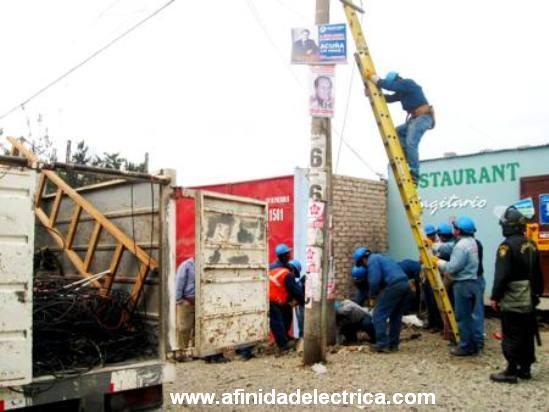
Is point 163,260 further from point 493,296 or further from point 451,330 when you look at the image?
point 451,330

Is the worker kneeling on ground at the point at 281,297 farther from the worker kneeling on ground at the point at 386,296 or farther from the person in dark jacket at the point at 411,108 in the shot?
the person in dark jacket at the point at 411,108

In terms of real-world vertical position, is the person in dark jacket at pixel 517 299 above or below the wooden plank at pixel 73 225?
below

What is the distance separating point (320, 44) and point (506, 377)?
4.31 meters

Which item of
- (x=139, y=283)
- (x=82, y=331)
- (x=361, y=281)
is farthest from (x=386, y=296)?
(x=82, y=331)

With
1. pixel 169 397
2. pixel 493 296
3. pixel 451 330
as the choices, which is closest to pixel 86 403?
pixel 169 397

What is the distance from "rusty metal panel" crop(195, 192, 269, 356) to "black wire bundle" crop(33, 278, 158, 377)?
56cm

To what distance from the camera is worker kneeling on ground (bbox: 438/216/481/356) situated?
7.83m

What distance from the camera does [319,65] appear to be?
7324 millimetres

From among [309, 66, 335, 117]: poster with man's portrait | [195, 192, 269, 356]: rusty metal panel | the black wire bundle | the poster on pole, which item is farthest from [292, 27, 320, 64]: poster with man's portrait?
the black wire bundle

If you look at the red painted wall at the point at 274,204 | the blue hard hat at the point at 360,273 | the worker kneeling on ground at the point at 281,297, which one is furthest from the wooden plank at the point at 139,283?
the red painted wall at the point at 274,204

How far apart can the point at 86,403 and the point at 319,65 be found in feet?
15.4

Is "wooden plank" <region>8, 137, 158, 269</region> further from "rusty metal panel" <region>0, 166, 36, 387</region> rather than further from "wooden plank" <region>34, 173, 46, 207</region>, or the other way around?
"rusty metal panel" <region>0, 166, 36, 387</region>

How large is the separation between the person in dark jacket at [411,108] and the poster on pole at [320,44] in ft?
2.91

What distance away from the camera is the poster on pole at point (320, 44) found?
23.9ft
